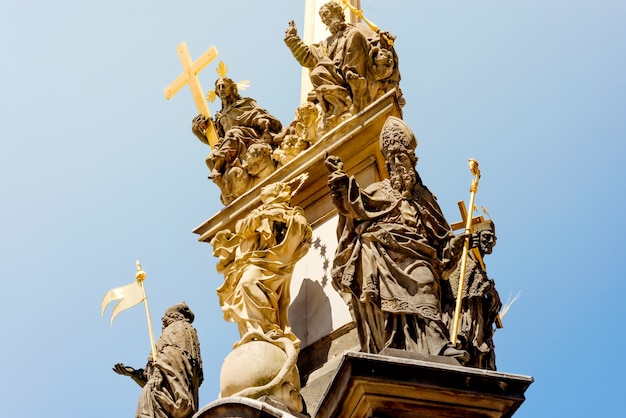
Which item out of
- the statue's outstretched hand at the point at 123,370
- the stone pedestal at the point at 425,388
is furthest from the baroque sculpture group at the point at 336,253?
the stone pedestal at the point at 425,388

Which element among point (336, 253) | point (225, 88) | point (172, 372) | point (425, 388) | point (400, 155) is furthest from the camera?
point (225, 88)

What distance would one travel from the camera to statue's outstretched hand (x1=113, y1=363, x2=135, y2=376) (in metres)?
9.91

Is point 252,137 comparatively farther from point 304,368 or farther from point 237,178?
point 304,368

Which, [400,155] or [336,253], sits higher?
[400,155]

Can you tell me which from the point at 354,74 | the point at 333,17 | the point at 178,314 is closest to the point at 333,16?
the point at 333,17

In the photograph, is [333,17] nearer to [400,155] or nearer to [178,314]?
[400,155]

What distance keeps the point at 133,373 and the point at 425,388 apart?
13.2 ft

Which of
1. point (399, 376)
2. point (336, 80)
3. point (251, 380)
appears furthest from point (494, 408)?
point (336, 80)

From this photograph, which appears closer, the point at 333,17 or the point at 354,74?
the point at 354,74

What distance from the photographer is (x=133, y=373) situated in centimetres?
991

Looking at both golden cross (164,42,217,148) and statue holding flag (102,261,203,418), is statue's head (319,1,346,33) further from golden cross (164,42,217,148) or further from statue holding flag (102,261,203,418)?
statue holding flag (102,261,203,418)

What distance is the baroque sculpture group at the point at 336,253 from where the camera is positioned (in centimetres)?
768

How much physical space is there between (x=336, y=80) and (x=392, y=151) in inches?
81.1

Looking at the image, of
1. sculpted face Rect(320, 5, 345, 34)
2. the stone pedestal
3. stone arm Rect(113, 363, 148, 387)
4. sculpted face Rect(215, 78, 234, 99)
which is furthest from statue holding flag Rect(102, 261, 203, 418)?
sculpted face Rect(320, 5, 345, 34)
